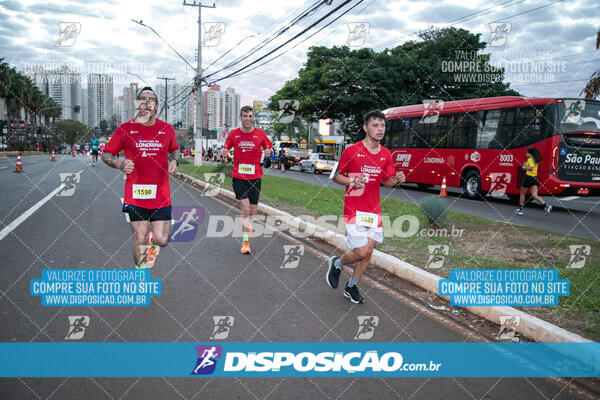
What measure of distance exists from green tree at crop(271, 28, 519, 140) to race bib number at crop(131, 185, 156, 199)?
26852mm

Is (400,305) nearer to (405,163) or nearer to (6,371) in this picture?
(6,371)

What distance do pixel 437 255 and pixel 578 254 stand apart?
2049 millimetres

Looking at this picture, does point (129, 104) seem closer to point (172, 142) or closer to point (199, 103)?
point (199, 103)

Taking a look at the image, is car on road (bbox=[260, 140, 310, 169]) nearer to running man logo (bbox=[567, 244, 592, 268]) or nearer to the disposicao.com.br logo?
running man logo (bbox=[567, 244, 592, 268])

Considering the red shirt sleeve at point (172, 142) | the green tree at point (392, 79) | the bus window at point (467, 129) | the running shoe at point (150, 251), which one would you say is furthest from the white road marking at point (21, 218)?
the green tree at point (392, 79)

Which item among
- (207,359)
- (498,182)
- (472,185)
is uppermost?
(498,182)

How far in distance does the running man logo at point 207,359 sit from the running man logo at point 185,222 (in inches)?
166

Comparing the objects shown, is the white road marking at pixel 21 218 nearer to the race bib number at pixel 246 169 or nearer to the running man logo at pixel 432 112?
the race bib number at pixel 246 169

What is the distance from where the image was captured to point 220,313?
13.9 feet

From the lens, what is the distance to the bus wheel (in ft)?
53.5

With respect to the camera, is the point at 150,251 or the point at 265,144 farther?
the point at 265,144

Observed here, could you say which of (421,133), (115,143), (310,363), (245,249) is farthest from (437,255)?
(421,133)

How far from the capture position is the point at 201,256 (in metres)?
6.47

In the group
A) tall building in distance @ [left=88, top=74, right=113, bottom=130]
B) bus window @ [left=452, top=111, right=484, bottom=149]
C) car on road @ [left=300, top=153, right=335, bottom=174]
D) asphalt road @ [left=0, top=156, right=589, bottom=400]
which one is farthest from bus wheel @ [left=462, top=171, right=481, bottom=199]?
tall building in distance @ [left=88, top=74, right=113, bottom=130]
